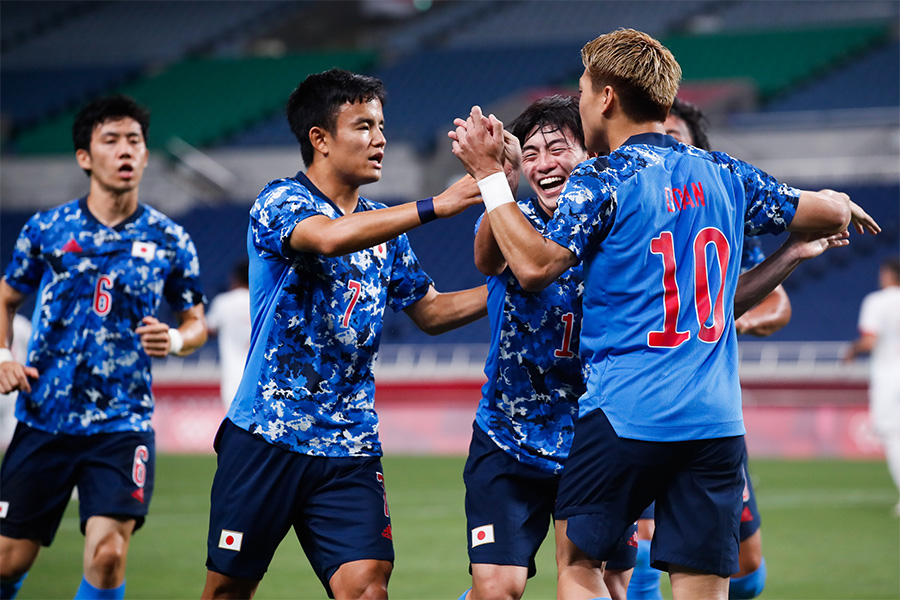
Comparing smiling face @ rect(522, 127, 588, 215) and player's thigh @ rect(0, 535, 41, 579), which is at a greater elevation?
smiling face @ rect(522, 127, 588, 215)

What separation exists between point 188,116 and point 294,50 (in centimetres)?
694

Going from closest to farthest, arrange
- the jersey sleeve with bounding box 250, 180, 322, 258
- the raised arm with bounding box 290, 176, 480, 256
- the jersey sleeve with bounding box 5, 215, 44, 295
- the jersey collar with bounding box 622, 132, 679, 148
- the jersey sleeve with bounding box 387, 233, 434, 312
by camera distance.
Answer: the jersey collar with bounding box 622, 132, 679, 148, the raised arm with bounding box 290, 176, 480, 256, the jersey sleeve with bounding box 250, 180, 322, 258, the jersey sleeve with bounding box 387, 233, 434, 312, the jersey sleeve with bounding box 5, 215, 44, 295

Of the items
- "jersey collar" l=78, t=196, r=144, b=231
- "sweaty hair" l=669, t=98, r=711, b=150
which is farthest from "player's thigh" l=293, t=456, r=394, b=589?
"sweaty hair" l=669, t=98, r=711, b=150

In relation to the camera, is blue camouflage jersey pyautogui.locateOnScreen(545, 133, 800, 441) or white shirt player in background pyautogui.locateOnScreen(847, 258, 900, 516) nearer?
blue camouflage jersey pyautogui.locateOnScreen(545, 133, 800, 441)

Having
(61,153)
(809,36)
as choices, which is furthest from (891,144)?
(61,153)

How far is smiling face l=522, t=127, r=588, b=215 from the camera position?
411cm

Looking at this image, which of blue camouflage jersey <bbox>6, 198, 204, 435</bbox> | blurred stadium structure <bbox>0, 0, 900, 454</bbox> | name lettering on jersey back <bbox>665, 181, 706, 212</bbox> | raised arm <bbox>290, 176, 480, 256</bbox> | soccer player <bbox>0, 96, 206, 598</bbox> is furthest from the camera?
blurred stadium structure <bbox>0, 0, 900, 454</bbox>

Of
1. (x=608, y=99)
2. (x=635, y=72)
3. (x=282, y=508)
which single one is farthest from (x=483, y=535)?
(x=635, y=72)

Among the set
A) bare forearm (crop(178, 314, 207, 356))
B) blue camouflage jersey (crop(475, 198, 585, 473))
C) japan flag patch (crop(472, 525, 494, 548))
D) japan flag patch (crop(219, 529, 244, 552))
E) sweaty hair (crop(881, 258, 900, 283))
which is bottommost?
japan flag patch (crop(219, 529, 244, 552))

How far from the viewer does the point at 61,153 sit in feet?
86.4

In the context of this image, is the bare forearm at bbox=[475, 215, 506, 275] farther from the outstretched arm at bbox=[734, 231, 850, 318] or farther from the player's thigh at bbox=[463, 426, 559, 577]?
the outstretched arm at bbox=[734, 231, 850, 318]

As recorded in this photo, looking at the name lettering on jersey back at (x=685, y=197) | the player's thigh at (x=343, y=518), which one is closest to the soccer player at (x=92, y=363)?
the player's thigh at (x=343, y=518)

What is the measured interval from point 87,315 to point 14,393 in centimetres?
586

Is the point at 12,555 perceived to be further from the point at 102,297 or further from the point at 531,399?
the point at 531,399
